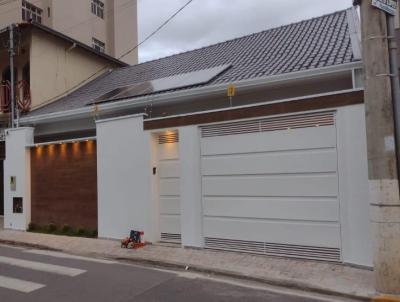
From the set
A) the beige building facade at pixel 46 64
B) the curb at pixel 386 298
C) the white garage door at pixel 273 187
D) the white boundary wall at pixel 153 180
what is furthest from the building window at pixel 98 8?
the curb at pixel 386 298

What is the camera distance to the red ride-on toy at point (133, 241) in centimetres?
1015

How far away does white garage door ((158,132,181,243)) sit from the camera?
34.4 ft

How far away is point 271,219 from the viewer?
28.9 feet

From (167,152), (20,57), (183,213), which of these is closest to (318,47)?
(167,152)

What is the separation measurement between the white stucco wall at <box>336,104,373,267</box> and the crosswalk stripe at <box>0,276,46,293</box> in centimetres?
536

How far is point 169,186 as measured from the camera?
34.9 ft

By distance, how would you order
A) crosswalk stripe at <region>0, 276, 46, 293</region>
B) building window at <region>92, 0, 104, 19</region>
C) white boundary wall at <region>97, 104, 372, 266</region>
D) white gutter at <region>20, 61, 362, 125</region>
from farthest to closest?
building window at <region>92, 0, 104, 19</region>, white gutter at <region>20, 61, 362, 125</region>, white boundary wall at <region>97, 104, 372, 266</region>, crosswalk stripe at <region>0, 276, 46, 293</region>

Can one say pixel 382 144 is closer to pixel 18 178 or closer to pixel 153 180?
pixel 153 180

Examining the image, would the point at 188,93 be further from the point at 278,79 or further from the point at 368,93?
the point at 368,93

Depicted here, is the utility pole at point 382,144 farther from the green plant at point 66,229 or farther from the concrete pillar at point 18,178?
the concrete pillar at point 18,178

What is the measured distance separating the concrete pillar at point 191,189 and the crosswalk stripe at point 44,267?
8.34 feet

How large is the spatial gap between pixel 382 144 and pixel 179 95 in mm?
5837

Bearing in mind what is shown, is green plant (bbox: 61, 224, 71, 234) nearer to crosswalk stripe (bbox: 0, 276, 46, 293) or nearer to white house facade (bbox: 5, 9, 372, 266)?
white house facade (bbox: 5, 9, 372, 266)

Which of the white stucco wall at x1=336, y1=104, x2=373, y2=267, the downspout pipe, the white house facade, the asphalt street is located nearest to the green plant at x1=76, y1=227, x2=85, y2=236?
the white house facade
